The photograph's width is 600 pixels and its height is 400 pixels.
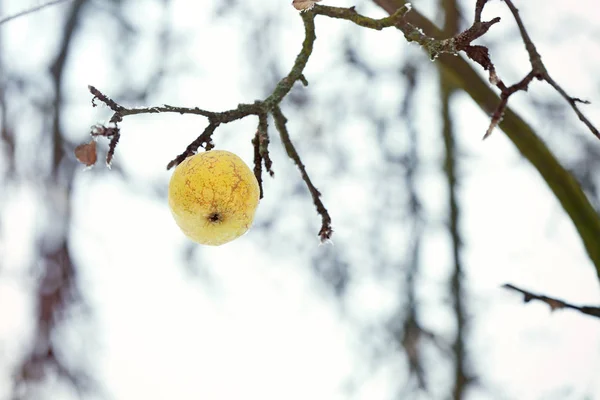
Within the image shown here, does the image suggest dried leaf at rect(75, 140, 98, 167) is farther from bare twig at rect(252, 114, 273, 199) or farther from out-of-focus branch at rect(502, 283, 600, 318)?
out-of-focus branch at rect(502, 283, 600, 318)

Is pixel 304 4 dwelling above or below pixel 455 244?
below

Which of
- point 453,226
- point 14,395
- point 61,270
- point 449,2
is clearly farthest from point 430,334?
point 14,395

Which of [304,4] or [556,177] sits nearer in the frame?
[304,4]

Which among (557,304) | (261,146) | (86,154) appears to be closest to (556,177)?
(557,304)

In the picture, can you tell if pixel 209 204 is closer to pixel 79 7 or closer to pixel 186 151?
pixel 186 151

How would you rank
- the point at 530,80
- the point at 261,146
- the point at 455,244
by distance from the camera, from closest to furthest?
the point at 530,80
the point at 261,146
the point at 455,244

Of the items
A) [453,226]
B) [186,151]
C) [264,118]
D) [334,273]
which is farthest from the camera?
[334,273]

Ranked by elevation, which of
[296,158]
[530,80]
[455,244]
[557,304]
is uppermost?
[455,244]

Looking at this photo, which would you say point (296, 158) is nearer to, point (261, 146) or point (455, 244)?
point (261, 146)

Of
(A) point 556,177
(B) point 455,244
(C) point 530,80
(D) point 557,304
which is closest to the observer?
(C) point 530,80
